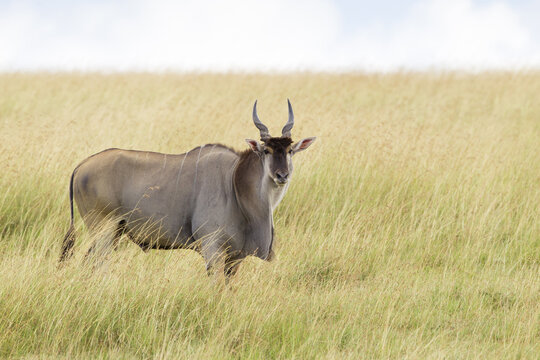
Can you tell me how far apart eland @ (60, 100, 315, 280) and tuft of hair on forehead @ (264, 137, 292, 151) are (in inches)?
6.2

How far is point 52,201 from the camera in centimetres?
879

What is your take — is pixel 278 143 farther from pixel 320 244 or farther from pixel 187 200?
pixel 320 244

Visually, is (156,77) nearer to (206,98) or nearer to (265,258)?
(206,98)

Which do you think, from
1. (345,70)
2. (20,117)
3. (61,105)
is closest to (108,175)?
(20,117)

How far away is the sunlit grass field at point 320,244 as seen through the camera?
5527mm

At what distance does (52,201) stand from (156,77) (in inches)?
415

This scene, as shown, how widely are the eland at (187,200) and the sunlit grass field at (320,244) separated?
24 centimetres

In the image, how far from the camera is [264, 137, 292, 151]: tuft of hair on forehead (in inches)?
246

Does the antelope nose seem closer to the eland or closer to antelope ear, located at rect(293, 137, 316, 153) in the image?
Answer: the eland

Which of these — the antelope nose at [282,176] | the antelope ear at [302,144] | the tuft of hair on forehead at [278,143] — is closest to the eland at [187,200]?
the antelope ear at [302,144]

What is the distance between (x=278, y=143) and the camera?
246 inches

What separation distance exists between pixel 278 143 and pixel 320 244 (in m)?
1.88

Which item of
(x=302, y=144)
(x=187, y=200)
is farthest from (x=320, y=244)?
(x=187, y=200)

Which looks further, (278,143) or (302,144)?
(302,144)
